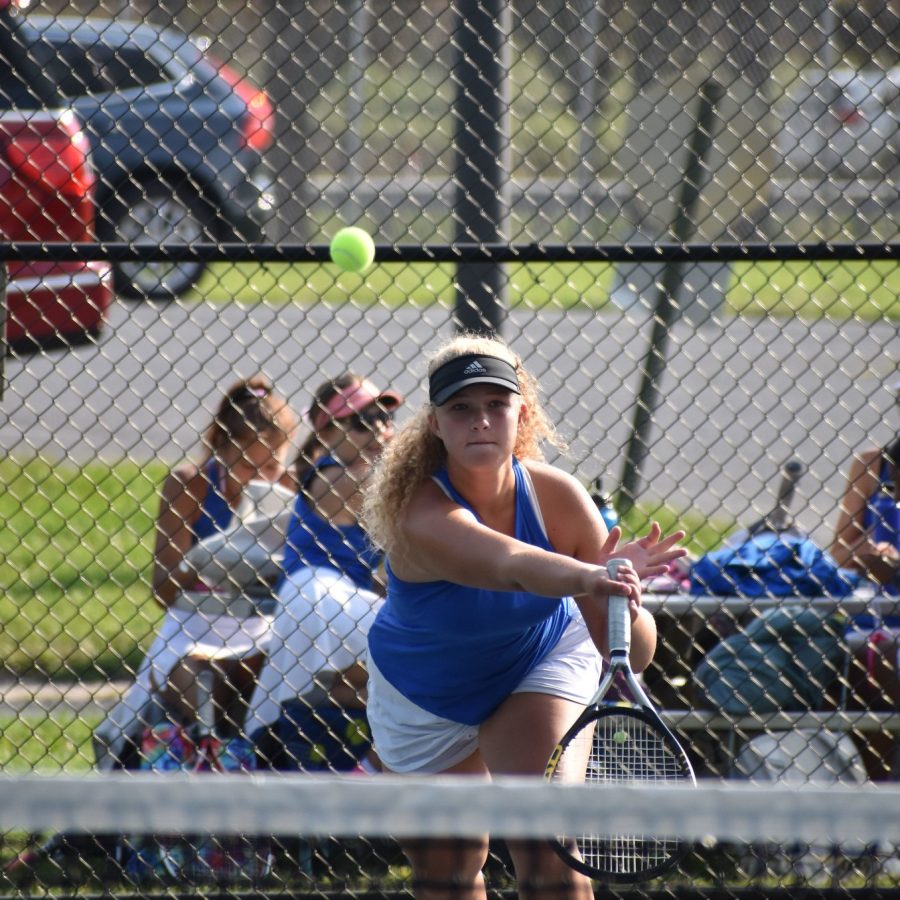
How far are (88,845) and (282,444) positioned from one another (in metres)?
1.26

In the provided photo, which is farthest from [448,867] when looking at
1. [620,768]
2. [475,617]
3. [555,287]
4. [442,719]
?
[555,287]

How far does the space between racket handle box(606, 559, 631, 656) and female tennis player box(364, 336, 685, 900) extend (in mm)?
140

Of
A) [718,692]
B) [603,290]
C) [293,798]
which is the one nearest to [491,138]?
[718,692]

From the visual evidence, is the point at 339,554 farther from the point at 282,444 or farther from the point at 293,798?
the point at 293,798

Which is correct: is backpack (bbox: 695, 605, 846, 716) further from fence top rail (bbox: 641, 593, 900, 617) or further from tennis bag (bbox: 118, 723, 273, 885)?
tennis bag (bbox: 118, 723, 273, 885)

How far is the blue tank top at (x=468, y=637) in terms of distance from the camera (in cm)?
266

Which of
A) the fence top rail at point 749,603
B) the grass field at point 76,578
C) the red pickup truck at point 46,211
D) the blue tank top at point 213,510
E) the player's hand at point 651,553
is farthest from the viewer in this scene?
the grass field at point 76,578

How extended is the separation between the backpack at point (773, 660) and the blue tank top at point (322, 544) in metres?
0.98

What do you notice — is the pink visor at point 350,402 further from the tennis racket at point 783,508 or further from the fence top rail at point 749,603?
the tennis racket at point 783,508

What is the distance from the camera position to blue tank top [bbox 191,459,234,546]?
3.86 meters

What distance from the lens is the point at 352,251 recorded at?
3.25 m

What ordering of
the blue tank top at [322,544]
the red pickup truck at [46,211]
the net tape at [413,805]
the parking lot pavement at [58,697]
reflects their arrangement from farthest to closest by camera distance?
the parking lot pavement at [58,697] → the red pickup truck at [46,211] → the blue tank top at [322,544] → the net tape at [413,805]

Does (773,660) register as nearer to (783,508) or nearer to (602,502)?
(783,508)

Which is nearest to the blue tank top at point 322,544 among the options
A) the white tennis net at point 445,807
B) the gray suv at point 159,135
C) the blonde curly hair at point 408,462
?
the blonde curly hair at point 408,462
